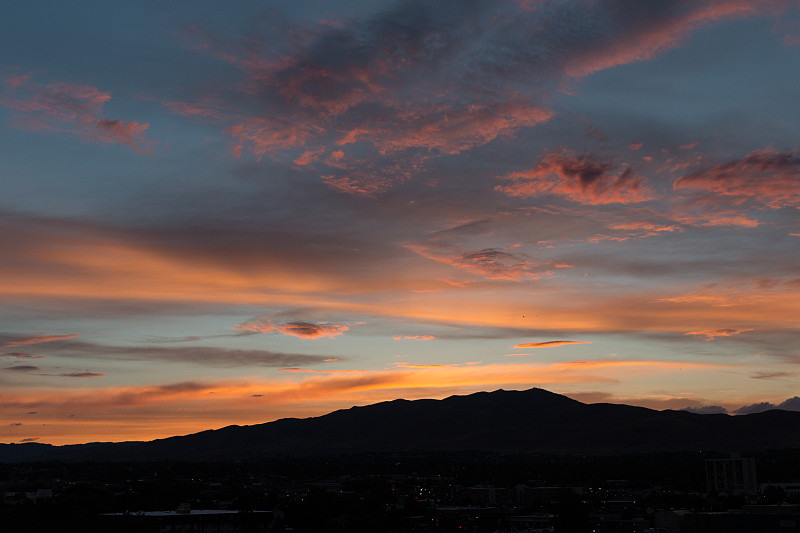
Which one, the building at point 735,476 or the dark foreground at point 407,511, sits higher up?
the building at point 735,476

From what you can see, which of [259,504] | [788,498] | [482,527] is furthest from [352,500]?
[788,498]

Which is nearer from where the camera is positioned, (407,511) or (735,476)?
(407,511)

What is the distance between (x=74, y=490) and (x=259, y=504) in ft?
128

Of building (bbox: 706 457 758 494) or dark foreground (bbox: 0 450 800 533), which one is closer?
dark foreground (bbox: 0 450 800 533)

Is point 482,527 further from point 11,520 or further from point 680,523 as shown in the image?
point 11,520

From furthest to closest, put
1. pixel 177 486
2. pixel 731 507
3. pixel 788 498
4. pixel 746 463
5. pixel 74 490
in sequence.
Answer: pixel 177 486 → pixel 746 463 → pixel 74 490 → pixel 788 498 → pixel 731 507

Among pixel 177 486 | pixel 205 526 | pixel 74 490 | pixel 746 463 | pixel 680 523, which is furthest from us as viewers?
pixel 177 486

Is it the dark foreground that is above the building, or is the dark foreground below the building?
below

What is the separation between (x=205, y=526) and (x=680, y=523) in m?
60.2

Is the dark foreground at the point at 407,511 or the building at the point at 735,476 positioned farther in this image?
the building at the point at 735,476

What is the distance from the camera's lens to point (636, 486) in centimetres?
19762

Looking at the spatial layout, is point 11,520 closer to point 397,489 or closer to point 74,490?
point 74,490

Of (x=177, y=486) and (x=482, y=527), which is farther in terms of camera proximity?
(x=177, y=486)

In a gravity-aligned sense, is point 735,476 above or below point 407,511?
above
